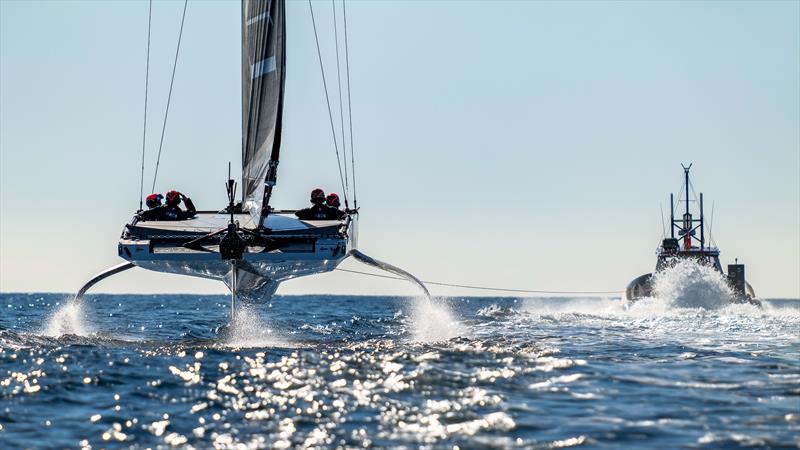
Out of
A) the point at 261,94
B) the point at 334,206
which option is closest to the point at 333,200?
the point at 334,206

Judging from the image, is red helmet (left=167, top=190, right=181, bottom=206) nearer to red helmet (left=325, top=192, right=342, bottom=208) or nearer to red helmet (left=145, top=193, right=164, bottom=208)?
red helmet (left=145, top=193, right=164, bottom=208)

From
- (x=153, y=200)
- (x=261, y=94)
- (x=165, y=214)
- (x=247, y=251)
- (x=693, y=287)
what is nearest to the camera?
(x=247, y=251)

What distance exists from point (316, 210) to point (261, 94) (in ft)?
9.63

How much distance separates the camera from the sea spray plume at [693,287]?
48.6 metres

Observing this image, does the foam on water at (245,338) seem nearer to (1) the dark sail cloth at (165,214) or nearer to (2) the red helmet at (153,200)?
(1) the dark sail cloth at (165,214)

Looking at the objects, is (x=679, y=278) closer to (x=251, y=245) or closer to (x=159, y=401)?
(x=251, y=245)

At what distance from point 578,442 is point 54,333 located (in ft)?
53.9

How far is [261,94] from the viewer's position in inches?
888

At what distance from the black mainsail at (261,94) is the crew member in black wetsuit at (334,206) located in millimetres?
1351

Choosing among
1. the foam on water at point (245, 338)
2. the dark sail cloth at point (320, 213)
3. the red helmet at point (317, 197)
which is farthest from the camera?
the red helmet at point (317, 197)

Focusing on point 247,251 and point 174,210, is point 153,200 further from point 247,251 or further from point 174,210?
point 247,251

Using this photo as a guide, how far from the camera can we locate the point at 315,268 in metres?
21.1

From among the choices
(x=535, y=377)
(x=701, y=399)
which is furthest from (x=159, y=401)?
(x=701, y=399)

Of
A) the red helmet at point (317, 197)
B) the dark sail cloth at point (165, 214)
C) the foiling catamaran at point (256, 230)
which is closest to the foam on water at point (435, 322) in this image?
the foiling catamaran at point (256, 230)
